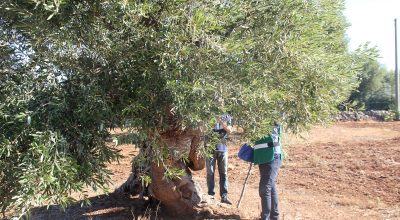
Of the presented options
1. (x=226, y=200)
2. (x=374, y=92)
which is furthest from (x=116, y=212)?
(x=374, y=92)

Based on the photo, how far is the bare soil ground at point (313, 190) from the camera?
22.3 feet

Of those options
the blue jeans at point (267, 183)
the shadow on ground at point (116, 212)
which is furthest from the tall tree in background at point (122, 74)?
the shadow on ground at point (116, 212)

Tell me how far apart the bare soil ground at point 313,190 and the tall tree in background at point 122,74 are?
62 cm

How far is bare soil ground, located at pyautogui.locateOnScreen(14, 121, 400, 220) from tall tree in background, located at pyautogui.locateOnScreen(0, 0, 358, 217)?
616 millimetres

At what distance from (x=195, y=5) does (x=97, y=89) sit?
1111mm

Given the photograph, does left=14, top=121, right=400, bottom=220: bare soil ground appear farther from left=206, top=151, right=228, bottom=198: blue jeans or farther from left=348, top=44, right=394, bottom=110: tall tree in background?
left=348, top=44, right=394, bottom=110: tall tree in background

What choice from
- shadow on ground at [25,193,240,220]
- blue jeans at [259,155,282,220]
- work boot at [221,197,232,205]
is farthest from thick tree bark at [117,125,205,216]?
work boot at [221,197,232,205]

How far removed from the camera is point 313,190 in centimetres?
919

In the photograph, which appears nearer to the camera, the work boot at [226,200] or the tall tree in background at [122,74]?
the tall tree in background at [122,74]

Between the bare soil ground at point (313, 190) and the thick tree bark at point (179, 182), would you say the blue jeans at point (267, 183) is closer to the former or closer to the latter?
the bare soil ground at point (313, 190)

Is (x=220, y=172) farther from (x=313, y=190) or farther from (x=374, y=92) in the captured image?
(x=374, y=92)

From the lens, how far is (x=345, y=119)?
31703 millimetres

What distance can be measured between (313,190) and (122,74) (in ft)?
20.7

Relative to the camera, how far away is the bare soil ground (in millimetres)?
6801
